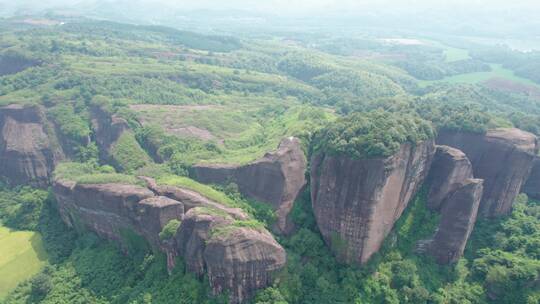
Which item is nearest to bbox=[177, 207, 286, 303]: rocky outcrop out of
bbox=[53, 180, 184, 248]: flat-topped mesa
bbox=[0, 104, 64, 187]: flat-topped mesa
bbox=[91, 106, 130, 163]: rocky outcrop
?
bbox=[53, 180, 184, 248]: flat-topped mesa

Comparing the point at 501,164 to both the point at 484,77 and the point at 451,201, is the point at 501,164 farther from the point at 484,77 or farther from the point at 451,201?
the point at 484,77

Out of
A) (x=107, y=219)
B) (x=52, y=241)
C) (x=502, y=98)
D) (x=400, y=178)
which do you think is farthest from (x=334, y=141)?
(x=502, y=98)

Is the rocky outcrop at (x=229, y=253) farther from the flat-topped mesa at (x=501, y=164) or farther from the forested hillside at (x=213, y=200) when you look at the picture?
the flat-topped mesa at (x=501, y=164)

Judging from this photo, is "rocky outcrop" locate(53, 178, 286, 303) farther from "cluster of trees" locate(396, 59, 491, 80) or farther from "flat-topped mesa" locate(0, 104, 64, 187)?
"cluster of trees" locate(396, 59, 491, 80)

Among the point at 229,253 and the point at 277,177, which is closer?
the point at 229,253

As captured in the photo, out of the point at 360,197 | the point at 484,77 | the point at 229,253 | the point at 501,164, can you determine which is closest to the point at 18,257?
the point at 229,253

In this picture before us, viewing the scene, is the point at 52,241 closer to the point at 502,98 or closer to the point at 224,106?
the point at 224,106
